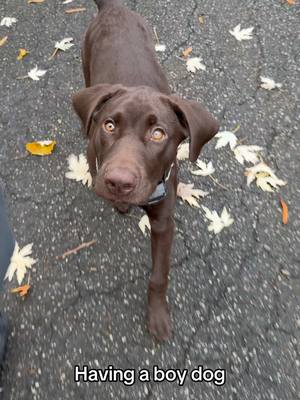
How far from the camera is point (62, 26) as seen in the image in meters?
4.56

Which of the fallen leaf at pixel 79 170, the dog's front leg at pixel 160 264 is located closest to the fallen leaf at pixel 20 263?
the fallen leaf at pixel 79 170

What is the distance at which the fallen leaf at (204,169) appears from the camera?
3.32 metres

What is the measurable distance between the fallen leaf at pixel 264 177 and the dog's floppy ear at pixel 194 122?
3.79ft

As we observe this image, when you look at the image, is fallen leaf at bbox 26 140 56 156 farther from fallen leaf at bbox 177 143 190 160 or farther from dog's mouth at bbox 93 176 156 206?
dog's mouth at bbox 93 176 156 206

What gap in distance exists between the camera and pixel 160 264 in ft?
8.04

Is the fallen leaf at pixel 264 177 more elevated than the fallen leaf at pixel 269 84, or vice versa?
the fallen leaf at pixel 269 84

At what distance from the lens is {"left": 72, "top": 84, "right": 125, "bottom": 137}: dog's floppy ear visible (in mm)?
2217

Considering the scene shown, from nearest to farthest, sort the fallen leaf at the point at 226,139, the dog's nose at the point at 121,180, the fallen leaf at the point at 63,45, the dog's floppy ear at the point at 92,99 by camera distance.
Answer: the dog's nose at the point at 121,180 → the dog's floppy ear at the point at 92,99 → the fallen leaf at the point at 226,139 → the fallen leaf at the point at 63,45

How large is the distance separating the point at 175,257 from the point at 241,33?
8.23 ft

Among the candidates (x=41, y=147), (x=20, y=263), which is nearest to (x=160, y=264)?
(x=20, y=263)

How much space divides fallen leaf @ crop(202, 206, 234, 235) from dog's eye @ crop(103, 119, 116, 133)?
3.97 ft

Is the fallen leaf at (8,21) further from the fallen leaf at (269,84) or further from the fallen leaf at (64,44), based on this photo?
the fallen leaf at (269,84)

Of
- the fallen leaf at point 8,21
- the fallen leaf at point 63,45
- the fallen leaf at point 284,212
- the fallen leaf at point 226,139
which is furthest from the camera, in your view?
the fallen leaf at point 8,21

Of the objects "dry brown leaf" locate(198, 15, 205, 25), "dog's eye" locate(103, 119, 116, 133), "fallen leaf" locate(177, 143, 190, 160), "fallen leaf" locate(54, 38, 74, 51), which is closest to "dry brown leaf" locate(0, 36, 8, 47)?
"fallen leaf" locate(54, 38, 74, 51)
